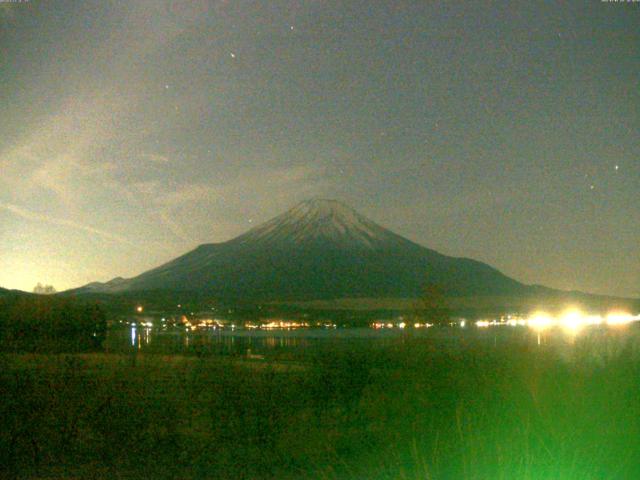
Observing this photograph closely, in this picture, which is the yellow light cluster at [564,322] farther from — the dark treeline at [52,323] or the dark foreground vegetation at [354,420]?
the dark foreground vegetation at [354,420]

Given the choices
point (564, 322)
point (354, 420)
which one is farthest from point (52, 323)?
point (564, 322)

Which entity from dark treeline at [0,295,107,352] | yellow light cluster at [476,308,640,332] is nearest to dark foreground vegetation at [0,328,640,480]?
dark treeline at [0,295,107,352]

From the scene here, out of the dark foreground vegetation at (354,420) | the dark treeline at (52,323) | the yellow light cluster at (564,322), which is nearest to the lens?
the dark foreground vegetation at (354,420)

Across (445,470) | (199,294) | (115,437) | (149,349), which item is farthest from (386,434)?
(199,294)

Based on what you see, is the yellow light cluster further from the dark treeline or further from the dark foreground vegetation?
the dark foreground vegetation

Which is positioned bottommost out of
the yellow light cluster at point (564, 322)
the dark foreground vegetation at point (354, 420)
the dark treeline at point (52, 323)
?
the dark foreground vegetation at point (354, 420)

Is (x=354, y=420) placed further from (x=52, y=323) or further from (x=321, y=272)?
(x=321, y=272)

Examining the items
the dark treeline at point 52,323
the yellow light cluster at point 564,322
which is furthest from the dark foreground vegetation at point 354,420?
the yellow light cluster at point 564,322

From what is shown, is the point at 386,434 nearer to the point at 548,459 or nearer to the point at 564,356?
the point at 548,459
